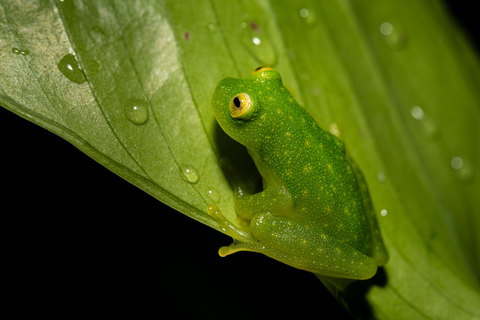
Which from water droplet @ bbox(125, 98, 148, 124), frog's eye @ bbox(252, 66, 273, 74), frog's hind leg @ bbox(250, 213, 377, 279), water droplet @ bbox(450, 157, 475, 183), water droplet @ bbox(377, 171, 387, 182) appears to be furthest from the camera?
water droplet @ bbox(450, 157, 475, 183)

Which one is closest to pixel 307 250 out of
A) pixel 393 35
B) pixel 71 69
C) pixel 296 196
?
pixel 296 196

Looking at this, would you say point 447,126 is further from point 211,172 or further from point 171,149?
point 171,149

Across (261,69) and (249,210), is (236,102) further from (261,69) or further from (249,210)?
(249,210)

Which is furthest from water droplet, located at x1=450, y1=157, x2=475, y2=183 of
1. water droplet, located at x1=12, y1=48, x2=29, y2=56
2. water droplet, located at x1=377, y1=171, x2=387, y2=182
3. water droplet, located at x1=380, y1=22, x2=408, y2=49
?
water droplet, located at x1=12, y1=48, x2=29, y2=56

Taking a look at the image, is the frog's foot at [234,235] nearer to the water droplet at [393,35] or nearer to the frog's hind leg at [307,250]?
the frog's hind leg at [307,250]

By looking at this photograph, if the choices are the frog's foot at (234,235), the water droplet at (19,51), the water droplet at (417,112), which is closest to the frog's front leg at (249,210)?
the frog's foot at (234,235)

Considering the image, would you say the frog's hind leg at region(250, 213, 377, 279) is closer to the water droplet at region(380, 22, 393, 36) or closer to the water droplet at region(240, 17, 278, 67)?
the water droplet at region(240, 17, 278, 67)
